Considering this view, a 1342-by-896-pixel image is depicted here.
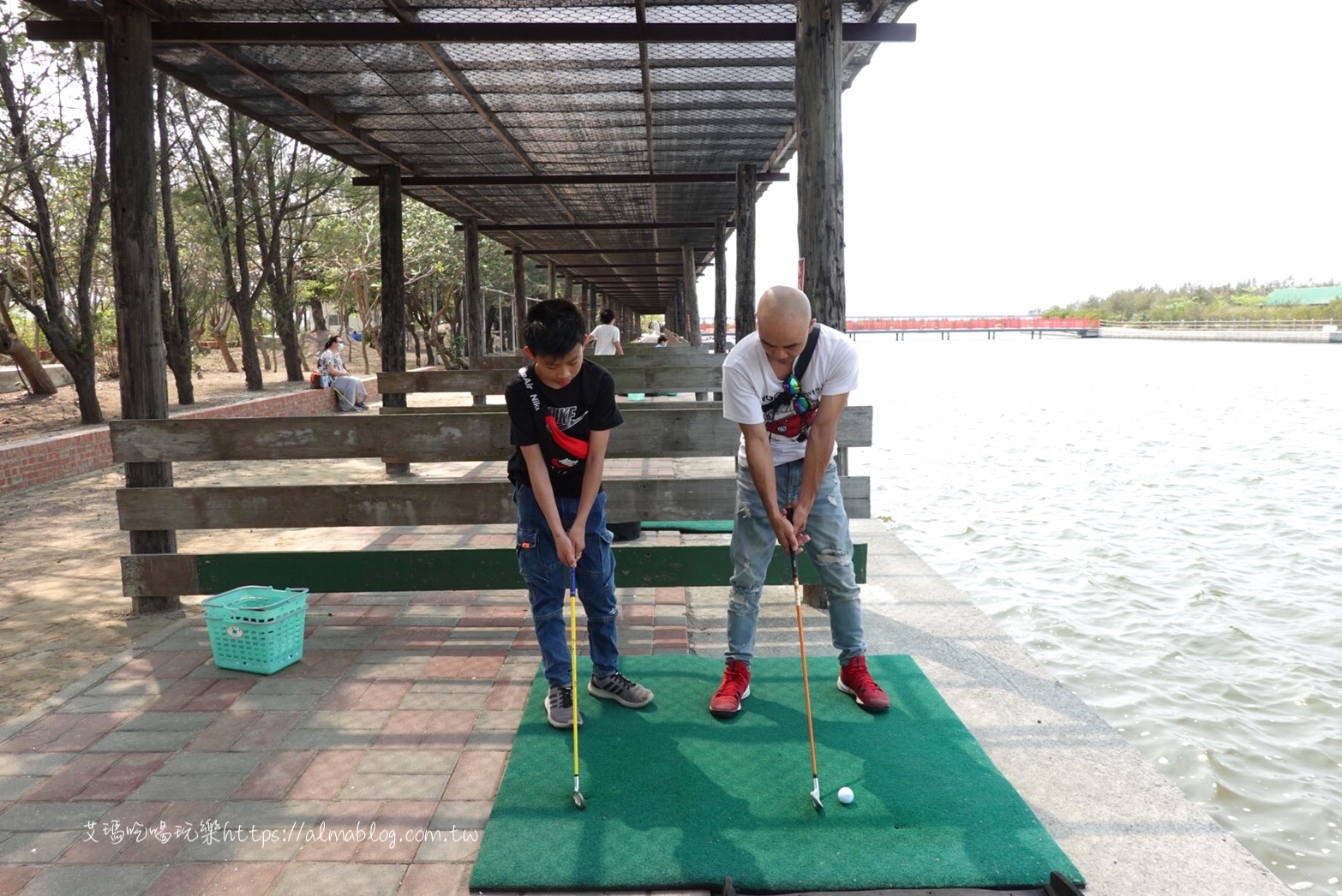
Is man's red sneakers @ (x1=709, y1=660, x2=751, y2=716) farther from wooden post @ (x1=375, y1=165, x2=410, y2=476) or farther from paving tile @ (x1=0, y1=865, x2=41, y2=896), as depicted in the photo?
wooden post @ (x1=375, y1=165, x2=410, y2=476)

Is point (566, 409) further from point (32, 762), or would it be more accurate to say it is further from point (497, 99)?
point (497, 99)

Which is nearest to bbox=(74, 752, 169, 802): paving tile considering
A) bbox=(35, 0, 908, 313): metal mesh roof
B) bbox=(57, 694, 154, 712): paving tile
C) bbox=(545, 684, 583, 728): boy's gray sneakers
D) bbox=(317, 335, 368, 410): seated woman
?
bbox=(57, 694, 154, 712): paving tile

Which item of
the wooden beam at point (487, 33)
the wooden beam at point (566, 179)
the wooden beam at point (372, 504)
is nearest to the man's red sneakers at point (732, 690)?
the wooden beam at point (372, 504)

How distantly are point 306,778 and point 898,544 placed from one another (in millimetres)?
4626

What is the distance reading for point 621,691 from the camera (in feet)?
12.2

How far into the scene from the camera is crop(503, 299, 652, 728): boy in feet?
10.9

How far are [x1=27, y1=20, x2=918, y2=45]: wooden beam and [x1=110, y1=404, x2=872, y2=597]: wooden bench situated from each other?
2.51 metres

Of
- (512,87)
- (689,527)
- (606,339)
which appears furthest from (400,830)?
(606,339)

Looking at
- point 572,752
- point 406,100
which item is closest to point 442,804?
point 572,752

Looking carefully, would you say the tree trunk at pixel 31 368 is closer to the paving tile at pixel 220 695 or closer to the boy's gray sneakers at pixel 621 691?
the paving tile at pixel 220 695

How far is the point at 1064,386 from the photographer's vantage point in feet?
107

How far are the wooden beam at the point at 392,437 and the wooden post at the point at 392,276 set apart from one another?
4.70 m

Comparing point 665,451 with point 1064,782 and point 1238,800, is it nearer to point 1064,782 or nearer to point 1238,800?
point 1064,782

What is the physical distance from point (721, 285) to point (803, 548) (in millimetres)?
14647
